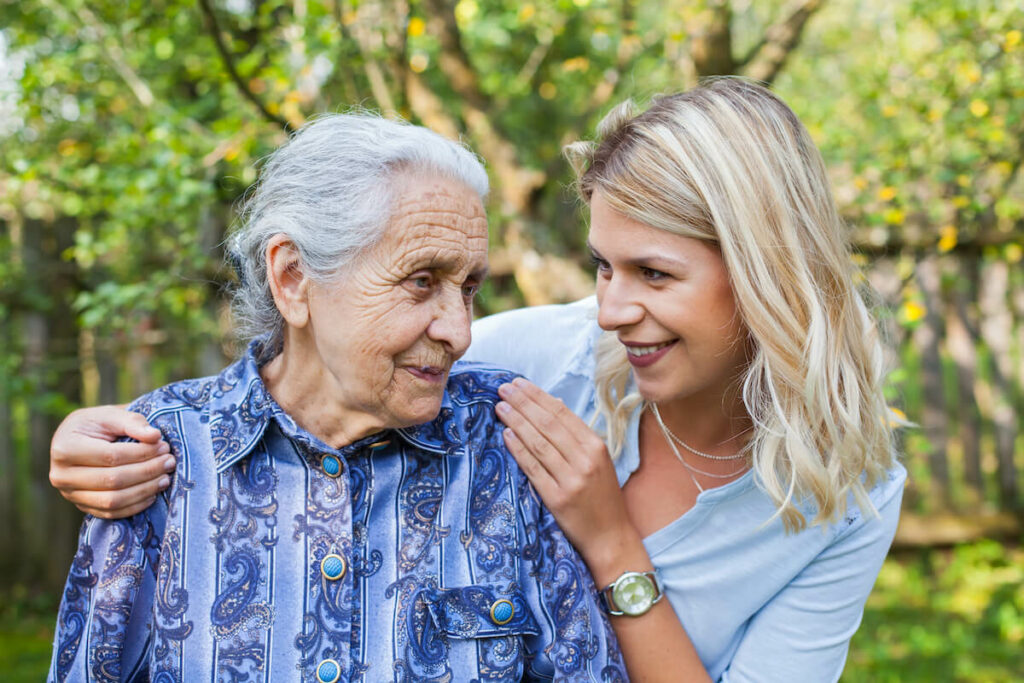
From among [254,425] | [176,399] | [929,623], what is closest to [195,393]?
[176,399]

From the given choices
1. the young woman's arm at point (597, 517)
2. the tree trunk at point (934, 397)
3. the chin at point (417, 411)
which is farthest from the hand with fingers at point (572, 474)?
the tree trunk at point (934, 397)

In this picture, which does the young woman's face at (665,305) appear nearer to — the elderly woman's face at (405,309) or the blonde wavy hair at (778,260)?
the blonde wavy hair at (778,260)

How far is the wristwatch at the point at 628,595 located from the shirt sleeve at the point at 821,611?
34 centimetres

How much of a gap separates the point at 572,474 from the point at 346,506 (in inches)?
19.4

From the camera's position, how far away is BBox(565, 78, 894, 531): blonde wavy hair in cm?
185

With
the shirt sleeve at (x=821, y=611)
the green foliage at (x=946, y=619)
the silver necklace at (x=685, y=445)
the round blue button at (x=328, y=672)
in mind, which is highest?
the silver necklace at (x=685, y=445)

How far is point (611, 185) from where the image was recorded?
193 centimetres

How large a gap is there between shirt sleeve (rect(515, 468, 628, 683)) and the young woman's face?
1.25 ft

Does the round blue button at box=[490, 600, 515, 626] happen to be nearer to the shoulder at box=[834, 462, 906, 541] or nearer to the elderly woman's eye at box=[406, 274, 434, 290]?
the elderly woman's eye at box=[406, 274, 434, 290]

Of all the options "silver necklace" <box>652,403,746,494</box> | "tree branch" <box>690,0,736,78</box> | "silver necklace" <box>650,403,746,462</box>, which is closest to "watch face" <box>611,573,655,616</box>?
"silver necklace" <box>652,403,746,494</box>

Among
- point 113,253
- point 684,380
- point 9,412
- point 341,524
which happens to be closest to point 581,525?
point 684,380

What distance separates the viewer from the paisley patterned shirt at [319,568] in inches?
66.2

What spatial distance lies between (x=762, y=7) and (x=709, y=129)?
5026 mm

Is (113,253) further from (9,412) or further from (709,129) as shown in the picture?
(709,129)
